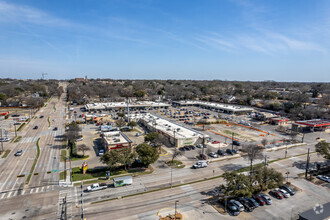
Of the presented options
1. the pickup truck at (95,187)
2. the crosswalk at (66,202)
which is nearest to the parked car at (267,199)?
the pickup truck at (95,187)

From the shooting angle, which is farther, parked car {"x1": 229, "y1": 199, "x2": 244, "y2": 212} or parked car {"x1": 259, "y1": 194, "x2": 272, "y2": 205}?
parked car {"x1": 259, "y1": 194, "x2": 272, "y2": 205}

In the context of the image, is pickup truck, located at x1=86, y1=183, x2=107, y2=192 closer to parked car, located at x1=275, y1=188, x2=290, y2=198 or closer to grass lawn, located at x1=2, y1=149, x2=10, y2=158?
Answer: parked car, located at x1=275, y1=188, x2=290, y2=198

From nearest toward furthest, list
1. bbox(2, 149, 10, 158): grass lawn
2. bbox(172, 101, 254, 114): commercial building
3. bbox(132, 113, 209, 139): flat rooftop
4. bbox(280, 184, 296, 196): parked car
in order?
bbox(280, 184, 296, 196): parked car < bbox(2, 149, 10, 158): grass lawn < bbox(132, 113, 209, 139): flat rooftop < bbox(172, 101, 254, 114): commercial building

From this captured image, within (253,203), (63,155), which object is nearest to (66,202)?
(63,155)

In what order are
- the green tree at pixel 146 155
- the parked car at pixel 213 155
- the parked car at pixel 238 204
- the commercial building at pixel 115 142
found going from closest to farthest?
1. the parked car at pixel 238 204
2. the green tree at pixel 146 155
3. the commercial building at pixel 115 142
4. the parked car at pixel 213 155

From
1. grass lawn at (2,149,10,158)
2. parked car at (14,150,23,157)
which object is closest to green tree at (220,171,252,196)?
parked car at (14,150,23,157)

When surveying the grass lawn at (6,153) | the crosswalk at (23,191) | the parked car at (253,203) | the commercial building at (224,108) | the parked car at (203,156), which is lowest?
the crosswalk at (23,191)

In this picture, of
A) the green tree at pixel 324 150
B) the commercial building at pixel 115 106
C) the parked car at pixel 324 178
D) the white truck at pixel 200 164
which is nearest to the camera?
the parked car at pixel 324 178

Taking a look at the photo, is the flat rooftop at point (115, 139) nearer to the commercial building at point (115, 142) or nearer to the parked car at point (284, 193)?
the commercial building at point (115, 142)

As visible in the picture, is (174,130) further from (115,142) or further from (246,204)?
(246,204)
